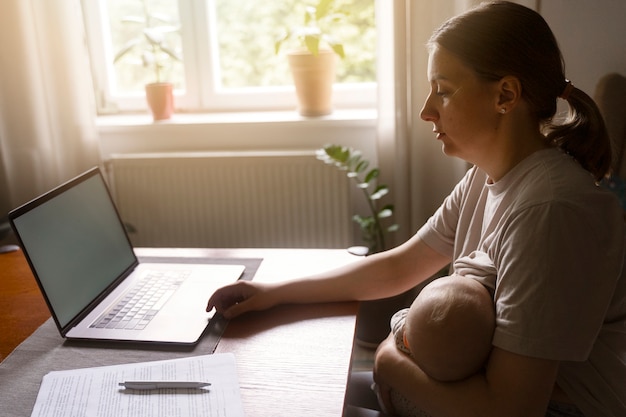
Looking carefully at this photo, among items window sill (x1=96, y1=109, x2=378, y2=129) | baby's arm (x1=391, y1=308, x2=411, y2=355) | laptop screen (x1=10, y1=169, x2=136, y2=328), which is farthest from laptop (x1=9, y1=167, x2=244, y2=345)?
window sill (x1=96, y1=109, x2=378, y2=129)

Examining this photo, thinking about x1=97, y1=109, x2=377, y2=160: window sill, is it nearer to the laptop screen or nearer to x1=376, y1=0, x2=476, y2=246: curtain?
x1=376, y1=0, x2=476, y2=246: curtain

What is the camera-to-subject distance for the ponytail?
1.10m

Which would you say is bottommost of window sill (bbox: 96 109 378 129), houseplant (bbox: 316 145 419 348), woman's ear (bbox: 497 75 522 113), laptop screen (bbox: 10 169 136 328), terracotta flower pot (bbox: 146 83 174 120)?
houseplant (bbox: 316 145 419 348)

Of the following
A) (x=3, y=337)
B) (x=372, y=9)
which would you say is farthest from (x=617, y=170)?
(x=3, y=337)

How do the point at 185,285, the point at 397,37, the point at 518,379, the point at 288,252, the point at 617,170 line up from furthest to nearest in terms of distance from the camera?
the point at 397,37 < the point at 617,170 < the point at 288,252 < the point at 185,285 < the point at 518,379

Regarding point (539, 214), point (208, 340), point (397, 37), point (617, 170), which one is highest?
point (397, 37)

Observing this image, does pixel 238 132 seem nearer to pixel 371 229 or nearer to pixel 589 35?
pixel 371 229

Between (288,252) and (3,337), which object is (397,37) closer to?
(288,252)

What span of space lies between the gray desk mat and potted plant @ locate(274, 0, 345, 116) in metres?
1.52

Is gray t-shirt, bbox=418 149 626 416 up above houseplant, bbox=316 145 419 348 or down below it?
above

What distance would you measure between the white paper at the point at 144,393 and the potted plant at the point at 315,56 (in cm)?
163

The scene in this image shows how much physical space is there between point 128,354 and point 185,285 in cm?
28

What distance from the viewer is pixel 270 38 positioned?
8.97 feet

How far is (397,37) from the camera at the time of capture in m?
2.26
